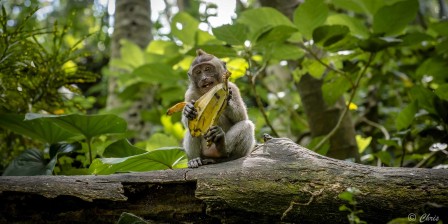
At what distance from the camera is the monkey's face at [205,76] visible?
4.40 metres

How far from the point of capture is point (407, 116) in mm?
4312

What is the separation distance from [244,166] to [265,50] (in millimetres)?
2086

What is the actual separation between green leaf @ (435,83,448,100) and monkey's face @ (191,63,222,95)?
89.1 inches

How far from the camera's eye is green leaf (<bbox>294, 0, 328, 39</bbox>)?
4105mm

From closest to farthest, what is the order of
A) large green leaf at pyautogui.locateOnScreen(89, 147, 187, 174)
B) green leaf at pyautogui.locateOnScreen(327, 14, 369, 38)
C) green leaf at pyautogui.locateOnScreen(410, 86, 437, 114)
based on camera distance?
large green leaf at pyautogui.locateOnScreen(89, 147, 187, 174) < green leaf at pyautogui.locateOnScreen(410, 86, 437, 114) < green leaf at pyautogui.locateOnScreen(327, 14, 369, 38)

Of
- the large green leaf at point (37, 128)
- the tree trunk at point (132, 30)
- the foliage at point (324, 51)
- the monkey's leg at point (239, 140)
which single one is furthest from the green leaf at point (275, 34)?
the tree trunk at point (132, 30)

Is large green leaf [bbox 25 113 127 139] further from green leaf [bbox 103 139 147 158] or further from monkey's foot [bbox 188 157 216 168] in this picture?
monkey's foot [bbox 188 157 216 168]

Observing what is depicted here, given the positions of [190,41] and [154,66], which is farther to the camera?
[190,41]

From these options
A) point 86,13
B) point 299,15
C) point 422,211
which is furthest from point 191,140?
point 86,13

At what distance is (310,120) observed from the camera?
18.3 ft

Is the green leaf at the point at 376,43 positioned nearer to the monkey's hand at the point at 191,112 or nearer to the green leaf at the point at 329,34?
the green leaf at the point at 329,34

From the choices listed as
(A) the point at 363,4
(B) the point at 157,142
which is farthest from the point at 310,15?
(B) the point at 157,142

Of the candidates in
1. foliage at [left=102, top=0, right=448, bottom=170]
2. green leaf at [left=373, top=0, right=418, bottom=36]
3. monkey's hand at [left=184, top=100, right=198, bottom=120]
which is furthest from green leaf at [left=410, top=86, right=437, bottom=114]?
monkey's hand at [left=184, top=100, right=198, bottom=120]

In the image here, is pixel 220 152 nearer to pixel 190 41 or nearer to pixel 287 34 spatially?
pixel 287 34
